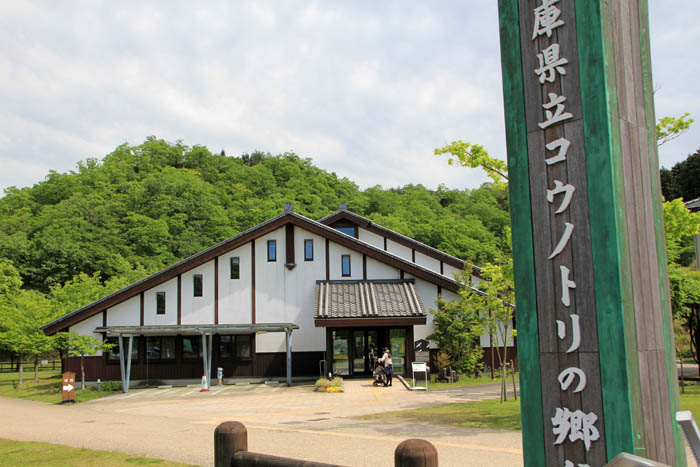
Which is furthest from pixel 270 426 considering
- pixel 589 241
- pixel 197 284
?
pixel 197 284

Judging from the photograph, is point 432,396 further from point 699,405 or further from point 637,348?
point 637,348

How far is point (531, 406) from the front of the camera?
407 centimetres

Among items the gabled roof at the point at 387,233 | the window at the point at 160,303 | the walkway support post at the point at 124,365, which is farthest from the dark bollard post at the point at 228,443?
the gabled roof at the point at 387,233

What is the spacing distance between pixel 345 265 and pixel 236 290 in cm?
502

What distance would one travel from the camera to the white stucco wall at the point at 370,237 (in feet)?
109

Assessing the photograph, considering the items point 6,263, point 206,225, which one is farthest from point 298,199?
point 6,263

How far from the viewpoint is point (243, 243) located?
1028 inches

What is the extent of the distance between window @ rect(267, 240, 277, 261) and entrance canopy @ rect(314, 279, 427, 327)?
232 cm

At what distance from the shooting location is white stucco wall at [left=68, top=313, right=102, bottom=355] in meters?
25.1

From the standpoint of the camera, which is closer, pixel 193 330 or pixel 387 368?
pixel 387 368

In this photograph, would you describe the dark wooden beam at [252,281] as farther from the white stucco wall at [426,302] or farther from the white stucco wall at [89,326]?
the white stucco wall at [426,302]

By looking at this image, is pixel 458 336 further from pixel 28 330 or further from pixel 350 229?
pixel 28 330

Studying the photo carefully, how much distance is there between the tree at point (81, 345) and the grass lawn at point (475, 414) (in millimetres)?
14178

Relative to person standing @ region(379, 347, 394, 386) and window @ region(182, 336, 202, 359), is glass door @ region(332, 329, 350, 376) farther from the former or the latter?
window @ region(182, 336, 202, 359)
